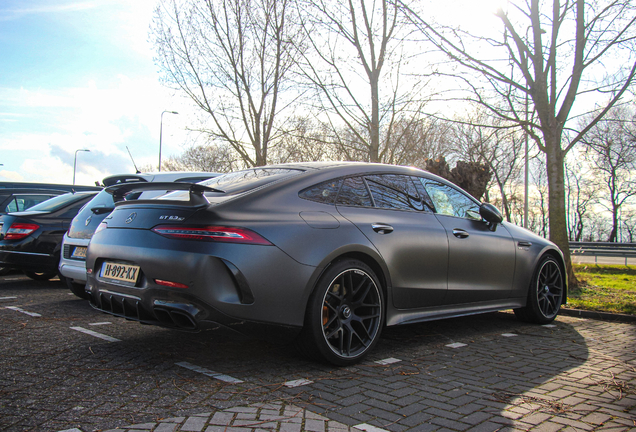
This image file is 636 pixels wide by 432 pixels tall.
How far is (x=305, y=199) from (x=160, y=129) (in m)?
40.1

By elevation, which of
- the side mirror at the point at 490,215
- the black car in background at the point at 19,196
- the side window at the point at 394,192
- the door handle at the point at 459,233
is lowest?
the door handle at the point at 459,233

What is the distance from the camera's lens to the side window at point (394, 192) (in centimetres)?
440

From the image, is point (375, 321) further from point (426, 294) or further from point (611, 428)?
point (611, 428)

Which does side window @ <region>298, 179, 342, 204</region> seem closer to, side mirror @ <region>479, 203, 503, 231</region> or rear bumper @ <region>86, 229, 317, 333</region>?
rear bumper @ <region>86, 229, 317, 333</region>

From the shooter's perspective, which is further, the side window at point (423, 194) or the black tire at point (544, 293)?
the black tire at point (544, 293)

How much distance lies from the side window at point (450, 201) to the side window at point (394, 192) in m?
0.25

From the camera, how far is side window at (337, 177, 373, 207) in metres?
4.09

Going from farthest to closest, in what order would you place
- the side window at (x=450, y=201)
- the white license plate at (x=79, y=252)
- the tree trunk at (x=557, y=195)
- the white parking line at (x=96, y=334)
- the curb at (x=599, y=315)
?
the tree trunk at (x=557, y=195), the curb at (x=599, y=315), the white license plate at (x=79, y=252), the side window at (x=450, y=201), the white parking line at (x=96, y=334)

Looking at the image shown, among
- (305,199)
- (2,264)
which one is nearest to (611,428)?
(305,199)

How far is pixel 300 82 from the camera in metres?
13.5

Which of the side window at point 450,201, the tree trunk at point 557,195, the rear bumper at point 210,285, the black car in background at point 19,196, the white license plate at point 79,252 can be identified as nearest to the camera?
the rear bumper at point 210,285

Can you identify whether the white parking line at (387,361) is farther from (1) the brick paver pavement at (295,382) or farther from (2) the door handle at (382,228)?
(2) the door handle at (382,228)

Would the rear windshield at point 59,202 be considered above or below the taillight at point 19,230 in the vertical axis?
above

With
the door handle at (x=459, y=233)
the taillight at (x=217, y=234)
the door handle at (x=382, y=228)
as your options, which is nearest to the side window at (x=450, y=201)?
the door handle at (x=459, y=233)
